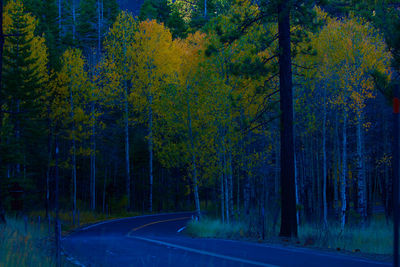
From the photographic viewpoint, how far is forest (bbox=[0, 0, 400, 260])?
1781cm

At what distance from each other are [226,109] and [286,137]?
29.4ft

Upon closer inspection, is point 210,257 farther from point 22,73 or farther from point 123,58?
point 123,58

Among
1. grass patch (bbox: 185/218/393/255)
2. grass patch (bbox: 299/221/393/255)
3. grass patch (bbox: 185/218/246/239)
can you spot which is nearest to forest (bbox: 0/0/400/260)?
grass patch (bbox: 185/218/393/255)

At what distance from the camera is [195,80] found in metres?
27.5

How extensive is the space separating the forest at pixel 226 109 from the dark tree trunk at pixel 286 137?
0.14ft

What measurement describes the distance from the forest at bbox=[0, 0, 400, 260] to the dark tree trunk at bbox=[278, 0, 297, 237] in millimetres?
44

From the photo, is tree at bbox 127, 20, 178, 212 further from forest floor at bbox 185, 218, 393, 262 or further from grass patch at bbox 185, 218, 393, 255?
forest floor at bbox 185, 218, 393, 262

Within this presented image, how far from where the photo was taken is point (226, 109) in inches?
982

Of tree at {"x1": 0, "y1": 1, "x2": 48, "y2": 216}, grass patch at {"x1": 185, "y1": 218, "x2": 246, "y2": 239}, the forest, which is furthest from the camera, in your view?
tree at {"x1": 0, "y1": 1, "x2": 48, "y2": 216}

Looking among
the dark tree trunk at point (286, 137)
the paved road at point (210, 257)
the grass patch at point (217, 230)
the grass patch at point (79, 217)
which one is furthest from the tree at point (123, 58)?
the paved road at point (210, 257)

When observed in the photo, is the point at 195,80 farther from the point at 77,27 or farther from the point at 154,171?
the point at 77,27

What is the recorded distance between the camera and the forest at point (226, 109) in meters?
17.8

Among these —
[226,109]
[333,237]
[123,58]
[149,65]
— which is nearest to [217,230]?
[226,109]

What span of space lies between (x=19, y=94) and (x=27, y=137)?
500cm
